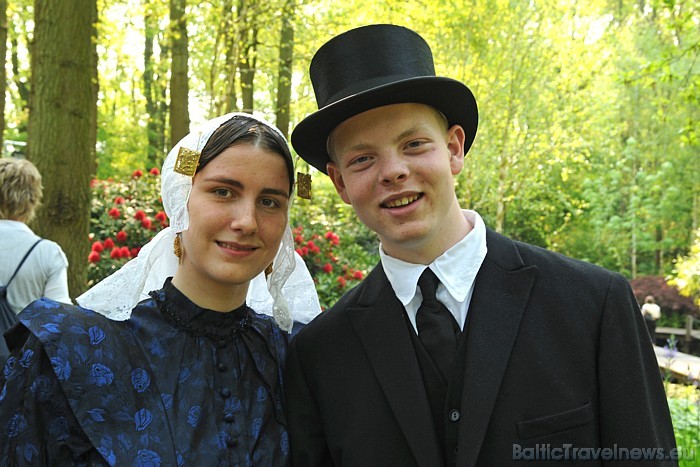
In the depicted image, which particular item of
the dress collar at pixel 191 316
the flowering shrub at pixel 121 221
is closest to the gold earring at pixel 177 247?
the dress collar at pixel 191 316

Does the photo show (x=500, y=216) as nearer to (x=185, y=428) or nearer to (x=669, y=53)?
(x=669, y=53)

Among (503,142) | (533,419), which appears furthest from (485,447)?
(503,142)

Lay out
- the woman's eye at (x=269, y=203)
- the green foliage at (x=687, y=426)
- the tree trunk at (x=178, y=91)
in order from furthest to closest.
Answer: the tree trunk at (x=178, y=91), the green foliage at (x=687, y=426), the woman's eye at (x=269, y=203)

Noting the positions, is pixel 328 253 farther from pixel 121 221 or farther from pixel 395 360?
pixel 395 360

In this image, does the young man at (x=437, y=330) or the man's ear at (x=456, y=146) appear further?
the man's ear at (x=456, y=146)

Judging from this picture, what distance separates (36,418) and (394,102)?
142 centimetres

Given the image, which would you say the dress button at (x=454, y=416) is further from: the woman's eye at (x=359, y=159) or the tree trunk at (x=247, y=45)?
the tree trunk at (x=247, y=45)

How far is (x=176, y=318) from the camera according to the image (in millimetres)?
2299

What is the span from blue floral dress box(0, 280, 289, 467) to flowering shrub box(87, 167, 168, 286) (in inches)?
167

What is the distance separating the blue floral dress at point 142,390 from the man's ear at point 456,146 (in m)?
0.92

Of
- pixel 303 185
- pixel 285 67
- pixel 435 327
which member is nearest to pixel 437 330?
pixel 435 327

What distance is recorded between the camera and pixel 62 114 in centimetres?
454

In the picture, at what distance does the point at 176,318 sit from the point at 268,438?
0.49m

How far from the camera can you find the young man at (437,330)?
1.99 metres
